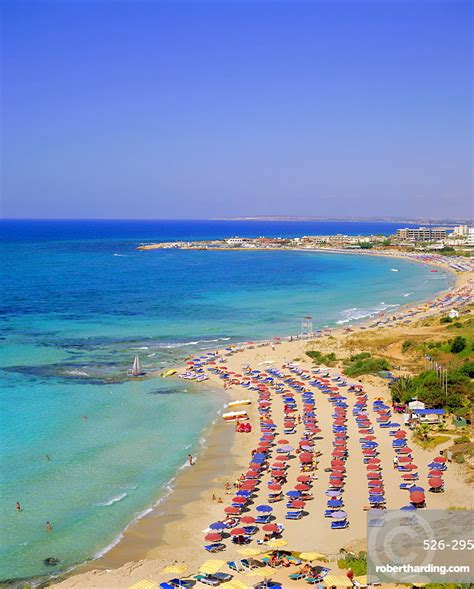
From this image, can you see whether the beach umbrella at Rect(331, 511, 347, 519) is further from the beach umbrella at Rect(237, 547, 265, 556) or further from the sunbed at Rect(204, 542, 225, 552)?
the sunbed at Rect(204, 542, 225, 552)

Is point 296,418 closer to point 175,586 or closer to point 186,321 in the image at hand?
point 175,586

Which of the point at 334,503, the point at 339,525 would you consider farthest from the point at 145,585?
the point at 334,503

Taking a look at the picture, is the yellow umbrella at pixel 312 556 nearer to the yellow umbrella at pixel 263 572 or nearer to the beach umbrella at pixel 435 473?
the yellow umbrella at pixel 263 572

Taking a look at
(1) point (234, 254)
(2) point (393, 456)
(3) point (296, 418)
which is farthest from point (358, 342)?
(1) point (234, 254)

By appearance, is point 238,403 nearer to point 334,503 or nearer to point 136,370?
point 136,370

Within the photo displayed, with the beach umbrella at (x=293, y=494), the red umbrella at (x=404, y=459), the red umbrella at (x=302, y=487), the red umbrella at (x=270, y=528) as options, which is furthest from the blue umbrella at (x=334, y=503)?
the red umbrella at (x=404, y=459)

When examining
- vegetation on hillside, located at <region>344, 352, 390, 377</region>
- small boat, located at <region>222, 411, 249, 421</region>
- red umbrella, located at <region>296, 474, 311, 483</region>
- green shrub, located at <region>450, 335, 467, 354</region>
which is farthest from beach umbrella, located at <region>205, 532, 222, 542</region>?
green shrub, located at <region>450, 335, 467, 354</region>

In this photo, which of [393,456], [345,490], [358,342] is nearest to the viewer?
[345,490]
